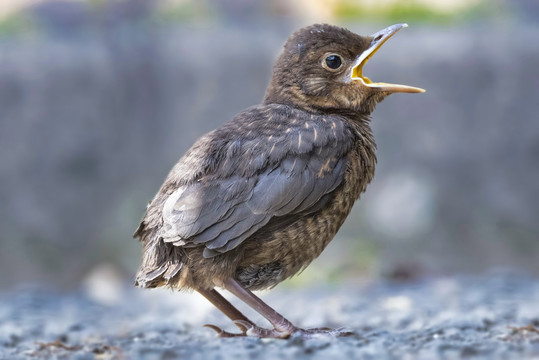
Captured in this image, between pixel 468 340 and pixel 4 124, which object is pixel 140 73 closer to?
pixel 4 124

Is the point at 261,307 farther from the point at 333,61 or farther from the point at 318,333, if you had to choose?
the point at 333,61

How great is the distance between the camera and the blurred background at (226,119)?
8.22m

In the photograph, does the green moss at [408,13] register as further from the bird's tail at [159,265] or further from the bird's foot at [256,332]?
the bird's tail at [159,265]

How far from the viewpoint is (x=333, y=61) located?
4039 mm

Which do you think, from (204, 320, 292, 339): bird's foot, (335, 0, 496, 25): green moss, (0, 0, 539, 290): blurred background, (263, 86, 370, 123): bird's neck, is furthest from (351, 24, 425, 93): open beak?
(335, 0, 496, 25): green moss

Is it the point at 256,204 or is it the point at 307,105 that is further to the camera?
the point at 307,105

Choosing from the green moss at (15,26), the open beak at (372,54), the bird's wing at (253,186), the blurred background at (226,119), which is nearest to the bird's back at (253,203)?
the bird's wing at (253,186)

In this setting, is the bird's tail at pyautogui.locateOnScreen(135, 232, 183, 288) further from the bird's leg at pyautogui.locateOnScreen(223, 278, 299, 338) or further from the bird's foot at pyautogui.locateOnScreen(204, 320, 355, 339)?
the bird's foot at pyautogui.locateOnScreen(204, 320, 355, 339)

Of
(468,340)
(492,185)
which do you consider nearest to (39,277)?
(492,185)

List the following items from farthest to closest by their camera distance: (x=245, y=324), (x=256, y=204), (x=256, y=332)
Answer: (x=245, y=324)
(x=256, y=332)
(x=256, y=204)

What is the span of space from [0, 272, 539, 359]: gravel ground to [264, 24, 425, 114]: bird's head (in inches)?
47.4

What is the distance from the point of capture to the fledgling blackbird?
3.58m

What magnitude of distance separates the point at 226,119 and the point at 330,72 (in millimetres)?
4569

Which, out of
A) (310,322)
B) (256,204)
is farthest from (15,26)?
(256,204)
